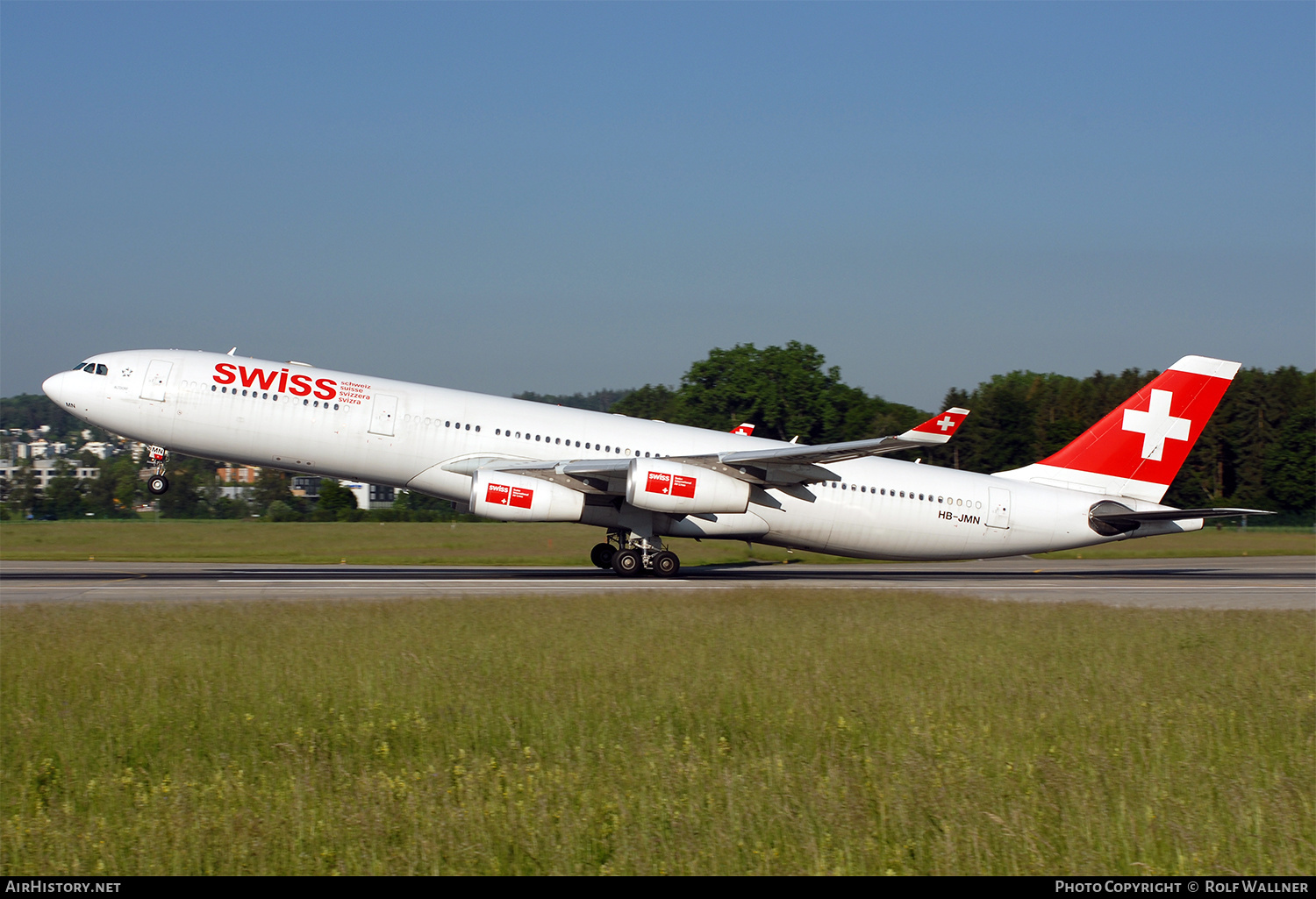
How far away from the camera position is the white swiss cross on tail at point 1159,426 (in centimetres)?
2833

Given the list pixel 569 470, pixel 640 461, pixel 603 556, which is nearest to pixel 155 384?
pixel 569 470

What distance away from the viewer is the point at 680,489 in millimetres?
24750

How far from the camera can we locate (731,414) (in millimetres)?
88250

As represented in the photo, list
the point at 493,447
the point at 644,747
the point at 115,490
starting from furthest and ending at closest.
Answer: the point at 115,490 → the point at 493,447 → the point at 644,747

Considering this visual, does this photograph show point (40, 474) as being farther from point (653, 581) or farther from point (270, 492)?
point (653, 581)

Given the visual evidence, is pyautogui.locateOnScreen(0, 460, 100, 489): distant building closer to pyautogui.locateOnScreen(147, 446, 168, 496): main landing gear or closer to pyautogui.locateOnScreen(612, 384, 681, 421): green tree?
pyautogui.locateOnScreen(147, 446, 168, 496): main landing gear

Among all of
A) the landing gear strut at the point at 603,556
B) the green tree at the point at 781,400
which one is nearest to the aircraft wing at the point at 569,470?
the landing gear strut at the point at 603,556

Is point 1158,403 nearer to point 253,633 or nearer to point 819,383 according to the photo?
point 253,633

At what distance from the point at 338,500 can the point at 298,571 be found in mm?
22429

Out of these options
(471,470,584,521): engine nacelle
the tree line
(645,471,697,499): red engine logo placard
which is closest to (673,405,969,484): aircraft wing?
(645,471,697,499): red engine logo placard

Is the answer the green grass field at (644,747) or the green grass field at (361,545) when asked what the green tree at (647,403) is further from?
the green grass field at (644,747)

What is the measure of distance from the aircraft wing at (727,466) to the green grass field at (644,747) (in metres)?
9.11

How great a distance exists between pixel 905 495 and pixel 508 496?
1072 cm
